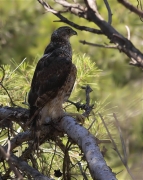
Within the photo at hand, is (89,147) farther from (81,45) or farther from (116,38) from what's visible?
(81,45)

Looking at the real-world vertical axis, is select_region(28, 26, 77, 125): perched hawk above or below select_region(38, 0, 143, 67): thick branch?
above

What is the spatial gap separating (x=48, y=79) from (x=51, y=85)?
7 centimetres

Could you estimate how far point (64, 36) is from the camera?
471cm

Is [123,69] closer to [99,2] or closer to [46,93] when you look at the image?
[99,2]

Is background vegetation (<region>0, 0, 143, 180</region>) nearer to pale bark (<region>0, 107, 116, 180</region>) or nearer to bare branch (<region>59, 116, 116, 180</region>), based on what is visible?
pale bark (<region>0, 107, 116, 180</region>)

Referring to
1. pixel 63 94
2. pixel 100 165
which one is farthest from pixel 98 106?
pixel 100 165

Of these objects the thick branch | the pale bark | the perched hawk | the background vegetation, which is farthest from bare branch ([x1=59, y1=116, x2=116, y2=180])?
the background vegetation

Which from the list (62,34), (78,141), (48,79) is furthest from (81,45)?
(78,141)

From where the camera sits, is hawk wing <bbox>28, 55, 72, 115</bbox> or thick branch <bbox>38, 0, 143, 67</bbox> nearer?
thick branch <bbox>38, 0, 143, 67</bbox>

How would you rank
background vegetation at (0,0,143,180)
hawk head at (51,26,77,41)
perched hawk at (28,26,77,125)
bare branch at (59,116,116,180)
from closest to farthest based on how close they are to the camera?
bare branch at (59,116,116,180) < perched hawk at (28,26,77,125) < hawk head at (51,26,77,41) < background vegetation at (0,0,143,180)

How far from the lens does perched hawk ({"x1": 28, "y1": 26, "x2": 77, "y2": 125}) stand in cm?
387

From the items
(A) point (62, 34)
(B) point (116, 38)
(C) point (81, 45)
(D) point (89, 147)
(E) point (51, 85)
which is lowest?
(D) point (89, 147)

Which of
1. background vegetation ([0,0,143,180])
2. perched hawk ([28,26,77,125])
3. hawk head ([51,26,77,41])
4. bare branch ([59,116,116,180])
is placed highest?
background vegetation ([0,0,143,180])

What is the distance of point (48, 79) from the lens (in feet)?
13.4
